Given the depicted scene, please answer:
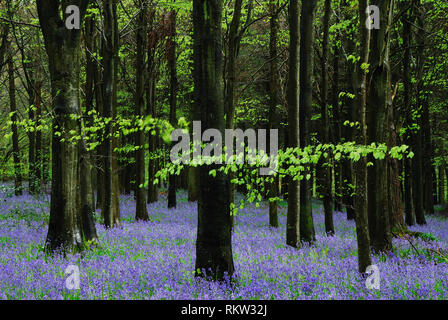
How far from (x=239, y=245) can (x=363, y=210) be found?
467cm

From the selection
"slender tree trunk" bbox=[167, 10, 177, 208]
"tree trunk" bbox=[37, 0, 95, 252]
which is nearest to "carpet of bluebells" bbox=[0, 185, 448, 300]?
"tree trunk" bbox=[37, 0, 95, 252]

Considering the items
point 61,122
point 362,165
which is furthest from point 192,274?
point 61,122

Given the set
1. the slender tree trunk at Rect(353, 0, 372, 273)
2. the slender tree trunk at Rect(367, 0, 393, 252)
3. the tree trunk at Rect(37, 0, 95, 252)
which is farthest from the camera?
the tree trunk at Rect(37, 0, 95, 252)

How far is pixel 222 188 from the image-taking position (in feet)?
17.4

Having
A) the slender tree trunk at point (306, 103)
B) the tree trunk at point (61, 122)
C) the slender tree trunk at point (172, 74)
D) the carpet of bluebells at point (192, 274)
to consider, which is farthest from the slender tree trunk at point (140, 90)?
the slender tree trunk at point (306, 103)

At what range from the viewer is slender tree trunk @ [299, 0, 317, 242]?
1000 centimetres

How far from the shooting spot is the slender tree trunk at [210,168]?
5293mm

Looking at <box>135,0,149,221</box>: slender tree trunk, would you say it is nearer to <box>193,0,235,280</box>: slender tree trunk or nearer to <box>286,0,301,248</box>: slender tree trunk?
<box>286,0,301,248</box>: slender tree trunk

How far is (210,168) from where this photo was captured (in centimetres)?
530

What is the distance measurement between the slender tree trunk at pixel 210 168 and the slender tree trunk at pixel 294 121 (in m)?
4.28

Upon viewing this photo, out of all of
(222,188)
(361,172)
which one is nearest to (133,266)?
(222,188)

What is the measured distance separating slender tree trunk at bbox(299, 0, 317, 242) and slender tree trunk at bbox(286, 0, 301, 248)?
63cm

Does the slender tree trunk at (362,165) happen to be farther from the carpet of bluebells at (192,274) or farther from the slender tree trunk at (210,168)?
the slender tree trunk at (210,168)

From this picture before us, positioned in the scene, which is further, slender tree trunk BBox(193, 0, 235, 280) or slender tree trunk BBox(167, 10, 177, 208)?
slender tree trunk BBox(167, 10, 177, 208)
